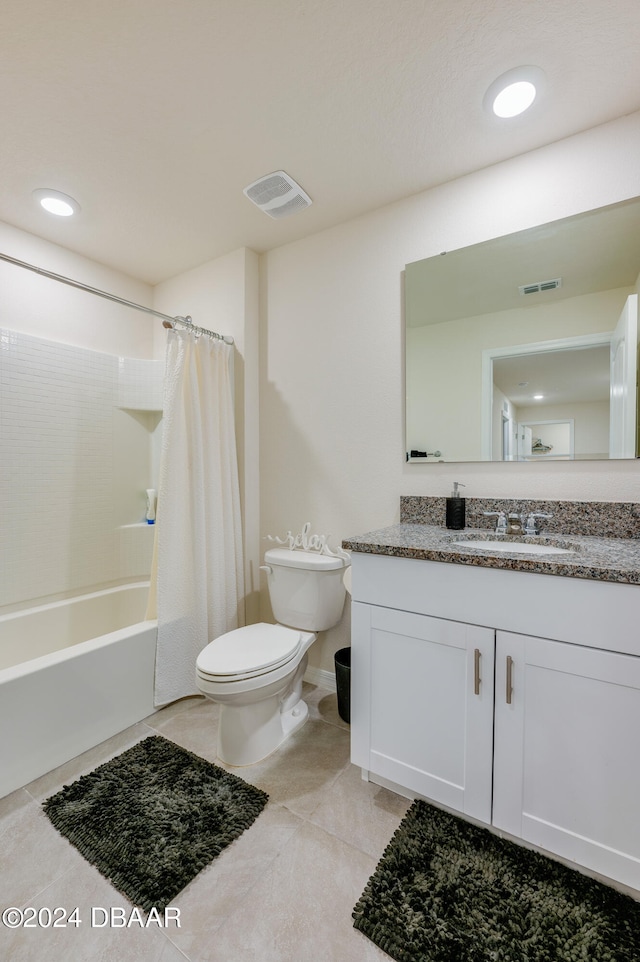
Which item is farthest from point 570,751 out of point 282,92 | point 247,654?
point 282,92

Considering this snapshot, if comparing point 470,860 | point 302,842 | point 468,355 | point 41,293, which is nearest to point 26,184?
point 41,293

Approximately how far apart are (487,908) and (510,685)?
1.75 ft

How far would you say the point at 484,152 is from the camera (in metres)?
1.59

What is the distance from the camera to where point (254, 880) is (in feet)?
3.62

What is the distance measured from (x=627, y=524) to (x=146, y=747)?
204 cm

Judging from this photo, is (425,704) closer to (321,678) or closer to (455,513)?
(455,513)

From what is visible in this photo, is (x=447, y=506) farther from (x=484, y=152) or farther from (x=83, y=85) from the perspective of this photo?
(x=83, y=85)

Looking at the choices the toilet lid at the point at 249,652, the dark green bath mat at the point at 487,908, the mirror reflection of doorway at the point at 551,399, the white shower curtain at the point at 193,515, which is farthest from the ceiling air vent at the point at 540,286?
the dark green bath mat at the point at 487,908

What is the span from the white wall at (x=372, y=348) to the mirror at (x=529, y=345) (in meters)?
0.07

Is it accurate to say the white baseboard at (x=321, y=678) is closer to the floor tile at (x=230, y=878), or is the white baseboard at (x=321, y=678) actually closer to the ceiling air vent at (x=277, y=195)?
the floor tile at (x=230, y=878)

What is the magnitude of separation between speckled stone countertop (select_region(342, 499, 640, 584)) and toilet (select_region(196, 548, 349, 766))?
1.66 feet

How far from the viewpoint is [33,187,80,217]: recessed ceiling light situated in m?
1.83

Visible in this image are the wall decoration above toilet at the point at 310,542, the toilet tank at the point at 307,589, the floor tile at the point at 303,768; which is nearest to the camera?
the floor tile at the point at 303,768

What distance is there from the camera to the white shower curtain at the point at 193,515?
6.31ft
